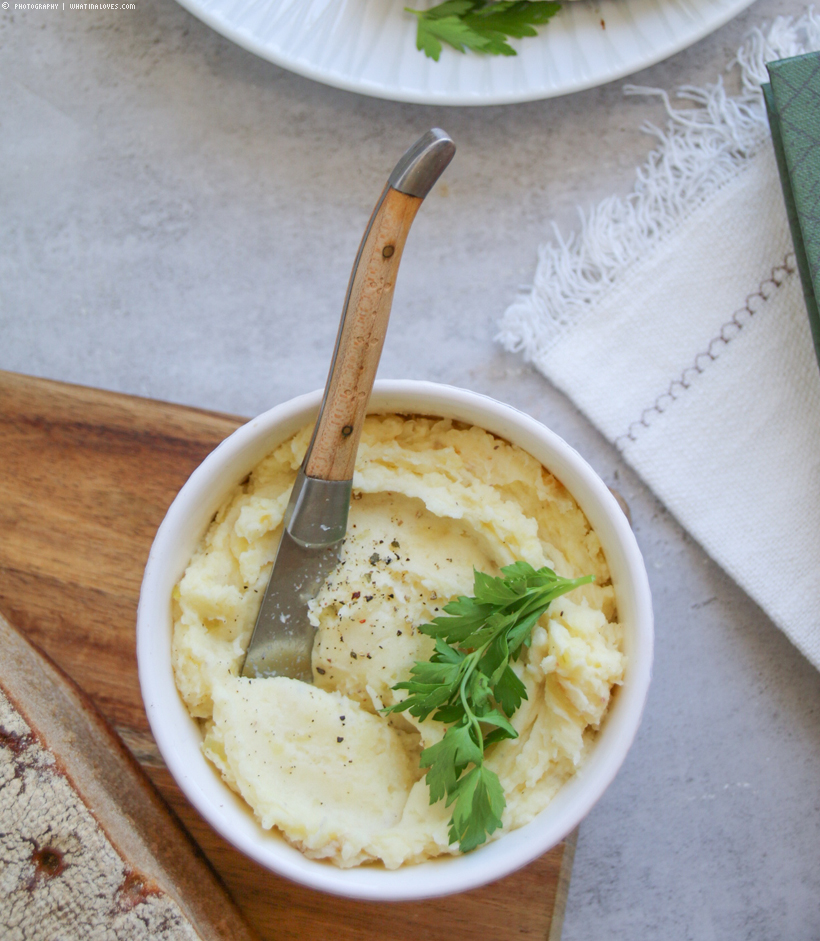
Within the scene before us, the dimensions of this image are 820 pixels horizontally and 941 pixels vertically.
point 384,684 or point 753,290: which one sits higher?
point 753,290

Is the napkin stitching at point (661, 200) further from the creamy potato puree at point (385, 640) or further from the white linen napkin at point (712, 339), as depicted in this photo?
the creamy potato puree at point (385, 640)

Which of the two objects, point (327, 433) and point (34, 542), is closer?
point (327, 433)

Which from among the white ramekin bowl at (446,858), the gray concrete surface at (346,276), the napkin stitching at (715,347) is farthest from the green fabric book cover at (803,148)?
the white ramekin bowl at (446,858)

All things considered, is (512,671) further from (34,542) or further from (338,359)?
(34,542)

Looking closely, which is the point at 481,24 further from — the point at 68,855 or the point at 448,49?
the point at 68,855

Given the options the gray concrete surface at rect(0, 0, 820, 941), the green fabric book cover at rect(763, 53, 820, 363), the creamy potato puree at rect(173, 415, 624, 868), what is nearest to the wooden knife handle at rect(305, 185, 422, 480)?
the creamy potato puree at rect(173, 415, 624, 868)

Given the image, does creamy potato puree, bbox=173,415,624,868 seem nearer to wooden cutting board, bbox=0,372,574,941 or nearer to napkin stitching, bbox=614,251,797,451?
wooden cutting board, bbox=0,372,574,941

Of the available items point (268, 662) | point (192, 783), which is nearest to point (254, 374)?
point (268, 662)
